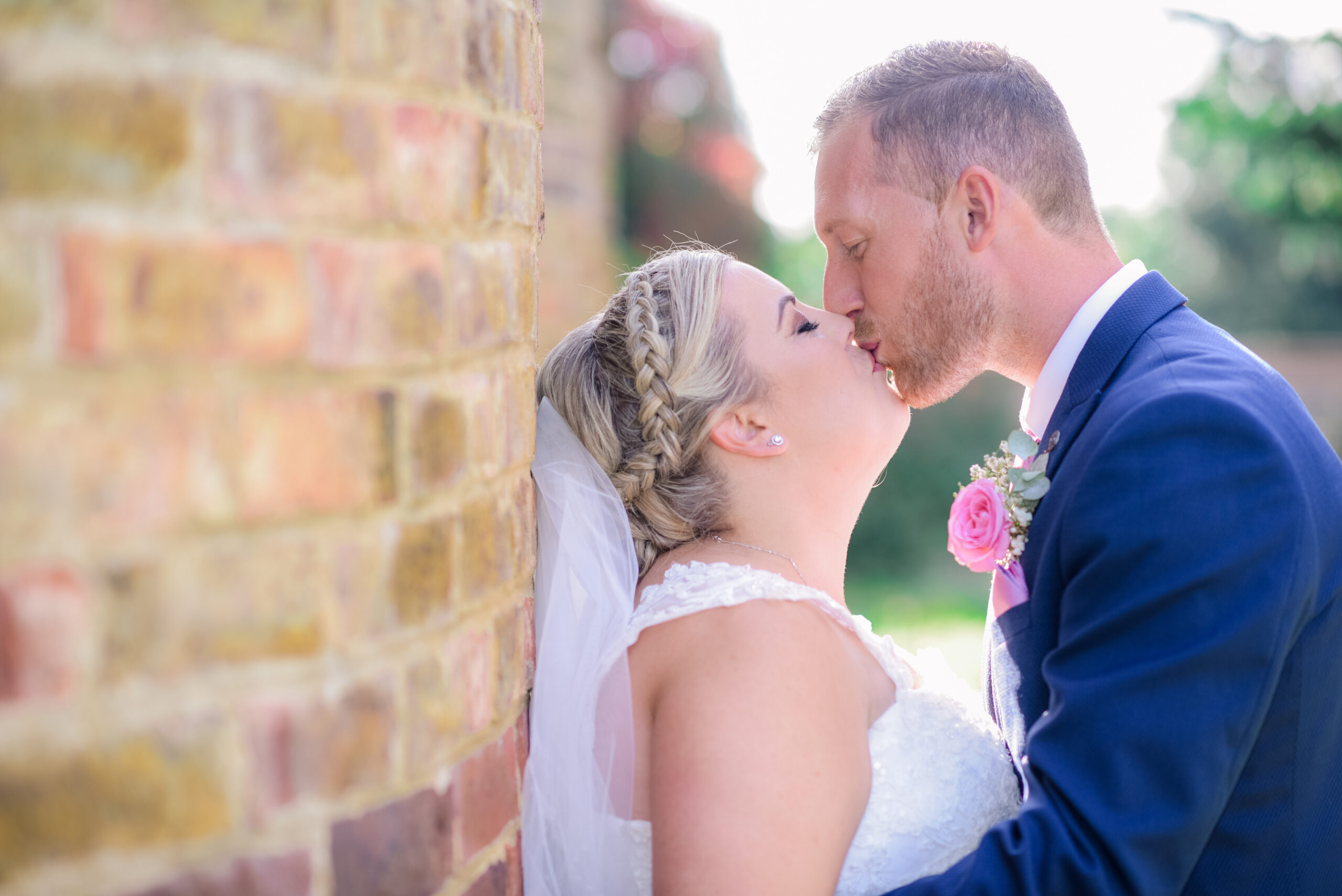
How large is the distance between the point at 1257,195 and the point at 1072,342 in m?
11.6

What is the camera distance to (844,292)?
2879 mm

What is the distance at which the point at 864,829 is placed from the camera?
202 cm

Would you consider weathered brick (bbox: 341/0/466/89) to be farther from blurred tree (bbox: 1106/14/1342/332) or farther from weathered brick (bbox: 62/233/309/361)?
blurred tree (bbox: 1106/14/1342/332)

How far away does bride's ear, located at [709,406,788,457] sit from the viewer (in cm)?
250

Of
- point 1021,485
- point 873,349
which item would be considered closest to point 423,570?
point 1021,485

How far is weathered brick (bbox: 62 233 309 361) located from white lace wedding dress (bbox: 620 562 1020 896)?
1250 mm

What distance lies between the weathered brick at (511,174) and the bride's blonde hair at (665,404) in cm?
91

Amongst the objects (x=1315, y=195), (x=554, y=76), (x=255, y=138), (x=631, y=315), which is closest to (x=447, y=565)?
(x=255, y=138)

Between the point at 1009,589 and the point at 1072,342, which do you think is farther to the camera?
the point at 1072,342

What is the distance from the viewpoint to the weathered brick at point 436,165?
113 cm

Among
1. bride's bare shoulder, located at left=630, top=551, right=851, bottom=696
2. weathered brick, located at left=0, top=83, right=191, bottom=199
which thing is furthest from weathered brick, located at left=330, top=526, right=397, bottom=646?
bride's bare shoulder, located at left=630, top=551, right=851, bottom=696

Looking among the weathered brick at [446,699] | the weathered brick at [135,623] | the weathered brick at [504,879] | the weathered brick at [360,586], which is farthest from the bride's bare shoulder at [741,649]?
the weathered brick at [135,623]

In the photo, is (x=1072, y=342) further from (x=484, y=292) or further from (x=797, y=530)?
(x=484, y=292)

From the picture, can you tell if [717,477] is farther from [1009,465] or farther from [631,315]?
[1009,465]
